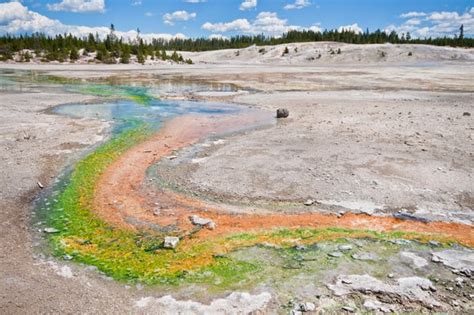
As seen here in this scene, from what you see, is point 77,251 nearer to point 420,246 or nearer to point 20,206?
point 20,206

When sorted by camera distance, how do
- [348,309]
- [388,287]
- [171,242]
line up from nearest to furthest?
[348,309] < [388,287] < [171,242]

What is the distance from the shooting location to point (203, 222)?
21.8 ft

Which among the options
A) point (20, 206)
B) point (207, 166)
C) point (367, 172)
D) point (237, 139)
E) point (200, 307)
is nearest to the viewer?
point (200, 307)

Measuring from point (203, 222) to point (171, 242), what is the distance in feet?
2.93

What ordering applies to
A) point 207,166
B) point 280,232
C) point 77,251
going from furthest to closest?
point 207,166 → point 280,232 → point 77,251

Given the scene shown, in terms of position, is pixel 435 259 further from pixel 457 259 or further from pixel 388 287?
pixel 388 287

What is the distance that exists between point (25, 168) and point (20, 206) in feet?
7.18

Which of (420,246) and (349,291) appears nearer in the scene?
(349,291)

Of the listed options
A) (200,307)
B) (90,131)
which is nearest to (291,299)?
(200,307)

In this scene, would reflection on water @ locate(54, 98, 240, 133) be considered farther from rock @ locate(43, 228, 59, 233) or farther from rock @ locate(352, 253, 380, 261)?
rock @ locate(352, 253, 380, 261)

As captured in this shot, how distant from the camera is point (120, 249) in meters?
5.91

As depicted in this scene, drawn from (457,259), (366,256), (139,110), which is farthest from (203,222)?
(139,110)

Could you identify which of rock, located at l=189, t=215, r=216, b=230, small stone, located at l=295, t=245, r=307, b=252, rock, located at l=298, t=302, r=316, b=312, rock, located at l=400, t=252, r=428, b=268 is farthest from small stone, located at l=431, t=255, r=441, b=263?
rock, located at l=189, t=215, r=216, b=230

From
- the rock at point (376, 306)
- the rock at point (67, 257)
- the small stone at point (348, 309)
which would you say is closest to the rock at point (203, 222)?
the rock at point (67, 257)
